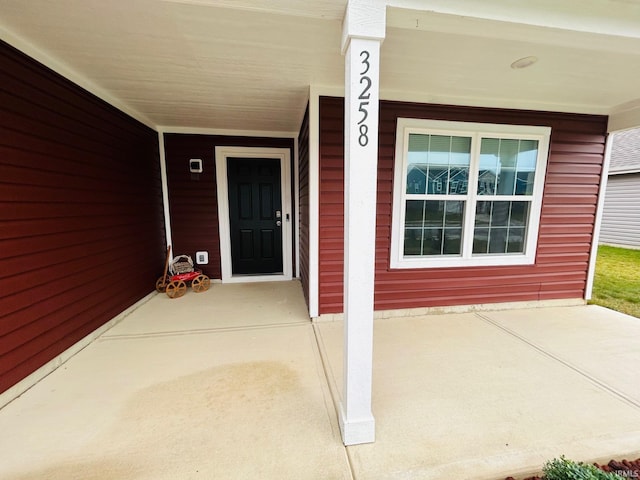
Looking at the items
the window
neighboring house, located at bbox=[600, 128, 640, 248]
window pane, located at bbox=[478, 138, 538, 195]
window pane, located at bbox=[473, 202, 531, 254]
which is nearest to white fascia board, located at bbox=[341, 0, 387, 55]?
the window

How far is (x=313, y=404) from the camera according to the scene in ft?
5.59

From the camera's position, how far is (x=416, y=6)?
1.28m

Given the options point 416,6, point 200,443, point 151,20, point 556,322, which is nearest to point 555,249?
point 556,322

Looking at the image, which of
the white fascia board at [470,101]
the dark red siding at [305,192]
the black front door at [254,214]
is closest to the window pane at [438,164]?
the white fascia board at [470,101]

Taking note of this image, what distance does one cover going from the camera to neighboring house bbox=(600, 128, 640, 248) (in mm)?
8109

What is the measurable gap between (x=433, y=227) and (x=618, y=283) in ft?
12.5

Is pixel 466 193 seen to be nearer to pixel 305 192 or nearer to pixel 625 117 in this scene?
pixel 305 192

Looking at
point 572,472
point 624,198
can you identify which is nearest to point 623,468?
point 572,472

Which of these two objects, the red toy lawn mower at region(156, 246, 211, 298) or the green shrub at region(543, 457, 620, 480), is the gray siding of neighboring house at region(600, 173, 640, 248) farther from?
the red toy lawn mower at region(156, 246, 211, 298)

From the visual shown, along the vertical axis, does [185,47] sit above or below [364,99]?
above

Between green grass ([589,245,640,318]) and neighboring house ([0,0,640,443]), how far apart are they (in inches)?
18.9

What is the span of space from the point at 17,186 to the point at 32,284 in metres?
0.66

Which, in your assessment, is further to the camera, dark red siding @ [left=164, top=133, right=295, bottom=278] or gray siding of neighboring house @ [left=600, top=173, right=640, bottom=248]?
gray siding of neighboring house @ [left=600, top=173, right=640, bottom=248]

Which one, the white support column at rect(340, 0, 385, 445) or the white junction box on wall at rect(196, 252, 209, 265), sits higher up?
the white support column at rect(340, 0, 385, 445)
